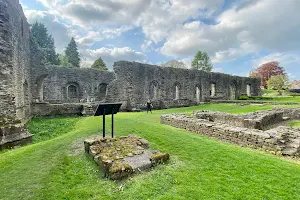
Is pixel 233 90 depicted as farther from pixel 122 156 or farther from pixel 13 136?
pixel 13 136

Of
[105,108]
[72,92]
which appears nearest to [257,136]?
[105,108]

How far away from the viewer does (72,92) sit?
24.1 m

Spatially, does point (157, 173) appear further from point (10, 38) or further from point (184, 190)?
point (10, 38)

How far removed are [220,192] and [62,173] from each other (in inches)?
140

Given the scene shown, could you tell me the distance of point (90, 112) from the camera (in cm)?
1509

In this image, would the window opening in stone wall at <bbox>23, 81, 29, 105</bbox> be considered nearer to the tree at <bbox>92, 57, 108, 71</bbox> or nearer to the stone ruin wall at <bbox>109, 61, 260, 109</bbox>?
the stone ruin wall at <bbox>109, 61, 260, 109</bbox>

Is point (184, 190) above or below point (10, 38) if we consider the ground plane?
below

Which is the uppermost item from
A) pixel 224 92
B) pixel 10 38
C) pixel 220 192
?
pixel 10 38

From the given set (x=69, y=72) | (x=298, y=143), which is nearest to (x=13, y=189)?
(x=298, y=143)

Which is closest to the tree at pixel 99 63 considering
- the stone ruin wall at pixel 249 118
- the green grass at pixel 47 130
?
the green grass at pixel 47 130

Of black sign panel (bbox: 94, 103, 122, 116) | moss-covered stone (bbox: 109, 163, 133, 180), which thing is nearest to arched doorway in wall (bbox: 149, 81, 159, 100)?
black sign panel (bbox: 94, 103, 122, 116)

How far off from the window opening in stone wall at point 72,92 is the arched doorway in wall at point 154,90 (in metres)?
9.88

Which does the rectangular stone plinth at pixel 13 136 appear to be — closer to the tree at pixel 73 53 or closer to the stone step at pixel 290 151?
the stone step at pixel 290 151

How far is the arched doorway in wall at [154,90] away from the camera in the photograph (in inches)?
854
